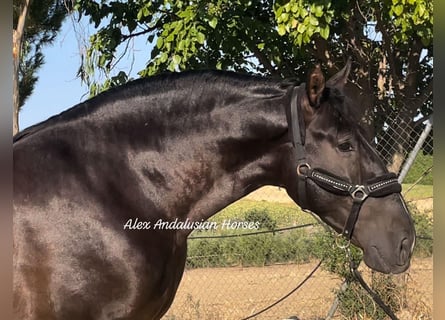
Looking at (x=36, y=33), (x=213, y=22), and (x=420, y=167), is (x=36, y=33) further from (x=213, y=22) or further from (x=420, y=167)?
(x=420, y=167)

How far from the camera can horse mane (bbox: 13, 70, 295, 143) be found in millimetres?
2119

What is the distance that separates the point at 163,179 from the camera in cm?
206

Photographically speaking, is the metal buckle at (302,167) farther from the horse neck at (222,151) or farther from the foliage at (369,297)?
the foliage at (369,297)

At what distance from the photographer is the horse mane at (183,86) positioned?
212cm

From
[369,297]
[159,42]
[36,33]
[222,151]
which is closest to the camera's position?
[222,151]

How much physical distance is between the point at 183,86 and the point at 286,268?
4.19m

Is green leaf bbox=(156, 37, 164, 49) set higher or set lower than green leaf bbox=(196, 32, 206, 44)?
higher

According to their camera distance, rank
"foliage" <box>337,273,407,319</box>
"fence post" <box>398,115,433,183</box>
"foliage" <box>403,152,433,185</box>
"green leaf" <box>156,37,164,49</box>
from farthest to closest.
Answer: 1. "foliage" <box>403,152,433,185</box>
2. "foliage" <box>337,273,407,319</box>
3. "fence post" <box>398,115,433,183</box>
4. "green leaf" <box>156,37,164,49</box>

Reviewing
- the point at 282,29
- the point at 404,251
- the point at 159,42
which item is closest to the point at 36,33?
the point at 159,42

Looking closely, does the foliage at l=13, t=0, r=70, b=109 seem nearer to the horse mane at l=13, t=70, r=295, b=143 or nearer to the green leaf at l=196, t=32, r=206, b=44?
the green leaf at l=196, t=32, r=206, b=44

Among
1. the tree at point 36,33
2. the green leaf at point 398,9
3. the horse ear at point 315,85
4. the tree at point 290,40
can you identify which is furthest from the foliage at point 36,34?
the horse ear at point 315,85

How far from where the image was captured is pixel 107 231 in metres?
1.89

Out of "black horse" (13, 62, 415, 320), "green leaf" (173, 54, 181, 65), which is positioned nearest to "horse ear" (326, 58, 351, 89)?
"black horse" (13, 62, 415, 320)

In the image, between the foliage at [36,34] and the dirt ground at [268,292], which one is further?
the foliage at [36,34]
